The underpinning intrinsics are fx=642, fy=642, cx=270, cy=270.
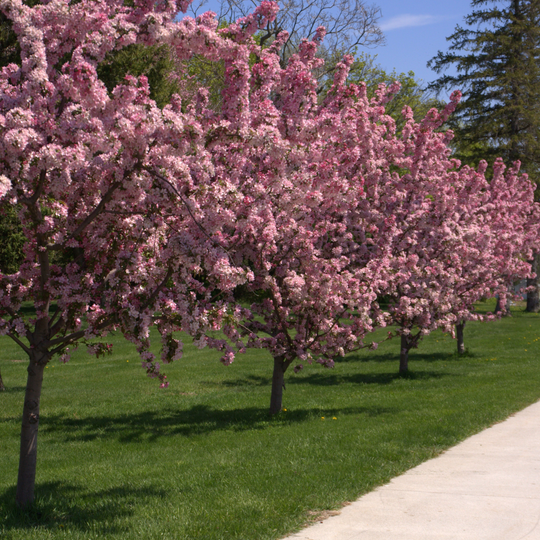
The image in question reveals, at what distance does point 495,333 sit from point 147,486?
78.2ft

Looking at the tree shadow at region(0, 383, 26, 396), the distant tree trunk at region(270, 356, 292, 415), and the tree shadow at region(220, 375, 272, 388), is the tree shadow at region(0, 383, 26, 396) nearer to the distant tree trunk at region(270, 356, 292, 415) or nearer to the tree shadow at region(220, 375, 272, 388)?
the tree shadow at region(220, 375, 272, 388)

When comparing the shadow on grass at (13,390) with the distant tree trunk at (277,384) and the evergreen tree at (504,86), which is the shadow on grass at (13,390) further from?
the evergreen tree at (504,86)

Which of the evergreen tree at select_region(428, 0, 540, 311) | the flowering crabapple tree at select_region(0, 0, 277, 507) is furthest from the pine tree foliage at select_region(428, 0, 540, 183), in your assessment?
the flowering crabapple tree at select_region(0, 0, 277, 507)

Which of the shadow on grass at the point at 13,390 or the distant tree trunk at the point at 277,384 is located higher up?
the distant tree trunk at the point at 277,384

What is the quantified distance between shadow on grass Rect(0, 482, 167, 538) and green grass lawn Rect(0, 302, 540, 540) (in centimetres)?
2

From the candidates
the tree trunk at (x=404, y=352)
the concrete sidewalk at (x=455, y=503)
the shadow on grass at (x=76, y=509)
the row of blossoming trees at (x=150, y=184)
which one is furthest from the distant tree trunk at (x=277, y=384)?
the tree trunk at (x=404, y=352)

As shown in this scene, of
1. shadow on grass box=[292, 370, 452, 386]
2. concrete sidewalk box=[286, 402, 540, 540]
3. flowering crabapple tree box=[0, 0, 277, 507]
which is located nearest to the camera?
concrete sidewalk box=[286, 402, 540, 540]

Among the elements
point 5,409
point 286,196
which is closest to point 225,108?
point 286,196

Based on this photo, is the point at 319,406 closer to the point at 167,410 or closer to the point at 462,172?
the point at 167,410

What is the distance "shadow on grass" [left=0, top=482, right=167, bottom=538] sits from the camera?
20.3 feet

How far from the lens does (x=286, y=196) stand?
833 centimetres

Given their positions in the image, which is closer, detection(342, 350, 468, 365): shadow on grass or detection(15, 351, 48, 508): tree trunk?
detection(15, 351, 48, 508): tree trunk

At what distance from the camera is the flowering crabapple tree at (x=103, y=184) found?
574 cm

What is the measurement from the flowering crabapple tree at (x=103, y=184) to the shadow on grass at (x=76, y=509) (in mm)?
259
